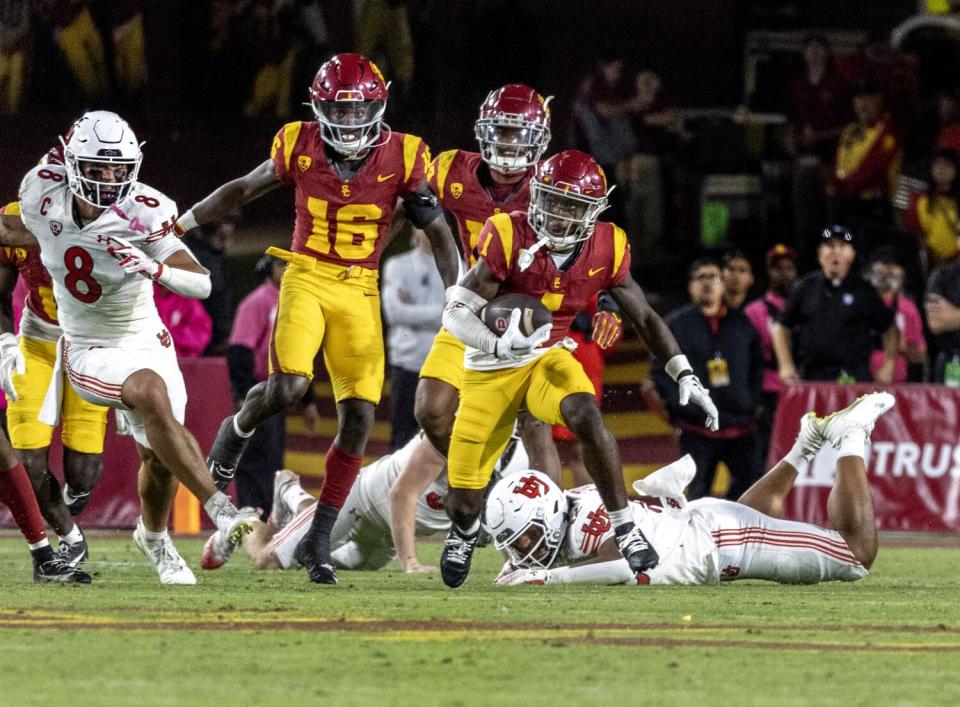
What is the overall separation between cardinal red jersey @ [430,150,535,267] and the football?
826mm

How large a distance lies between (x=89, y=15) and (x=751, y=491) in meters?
8.40

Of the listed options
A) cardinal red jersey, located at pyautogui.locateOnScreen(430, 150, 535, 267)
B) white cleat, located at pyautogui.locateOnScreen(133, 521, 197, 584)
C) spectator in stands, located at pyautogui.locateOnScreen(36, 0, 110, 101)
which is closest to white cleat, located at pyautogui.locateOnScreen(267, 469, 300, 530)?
white cleat, located at pyautogui.locateOnScreen(133, 521, 197, 584)

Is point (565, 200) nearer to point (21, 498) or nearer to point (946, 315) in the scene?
point (21, 498)

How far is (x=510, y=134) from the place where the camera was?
8086 millimetres

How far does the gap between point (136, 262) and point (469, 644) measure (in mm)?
2394

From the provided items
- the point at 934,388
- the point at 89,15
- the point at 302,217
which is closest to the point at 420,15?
the point at 89,15

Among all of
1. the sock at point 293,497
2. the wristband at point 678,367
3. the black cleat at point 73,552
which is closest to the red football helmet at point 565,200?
the wristband at point 678,367

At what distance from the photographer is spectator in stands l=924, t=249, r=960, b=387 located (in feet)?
39.8

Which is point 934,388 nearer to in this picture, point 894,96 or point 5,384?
point 894,96

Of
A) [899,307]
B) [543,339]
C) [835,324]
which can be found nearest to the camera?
[543,339]

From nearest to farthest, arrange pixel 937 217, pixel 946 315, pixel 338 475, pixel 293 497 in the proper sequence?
pixel 338 475, pixel 293 497, pixel 946 315, pixel 937 217

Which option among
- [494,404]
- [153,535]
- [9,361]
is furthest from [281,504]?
[494,404]

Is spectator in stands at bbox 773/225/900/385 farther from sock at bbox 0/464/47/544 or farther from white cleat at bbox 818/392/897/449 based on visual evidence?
sock at bbox 0/464/47/544

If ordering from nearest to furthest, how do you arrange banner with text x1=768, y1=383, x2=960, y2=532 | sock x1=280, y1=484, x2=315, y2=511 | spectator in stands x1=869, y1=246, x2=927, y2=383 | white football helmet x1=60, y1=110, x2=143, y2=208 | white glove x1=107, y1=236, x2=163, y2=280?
white glove x1=107, y1=236, x2=163, y2=280
white football helmet x1=60, y1=110, x2=143, y2=208
sock x1=280, y1=484, x2=315, y2=511
banner with text x1=768, y1=383, x2=960, y2=532
spectator in stands x1=869, y1=246, x2=927, y2=383
